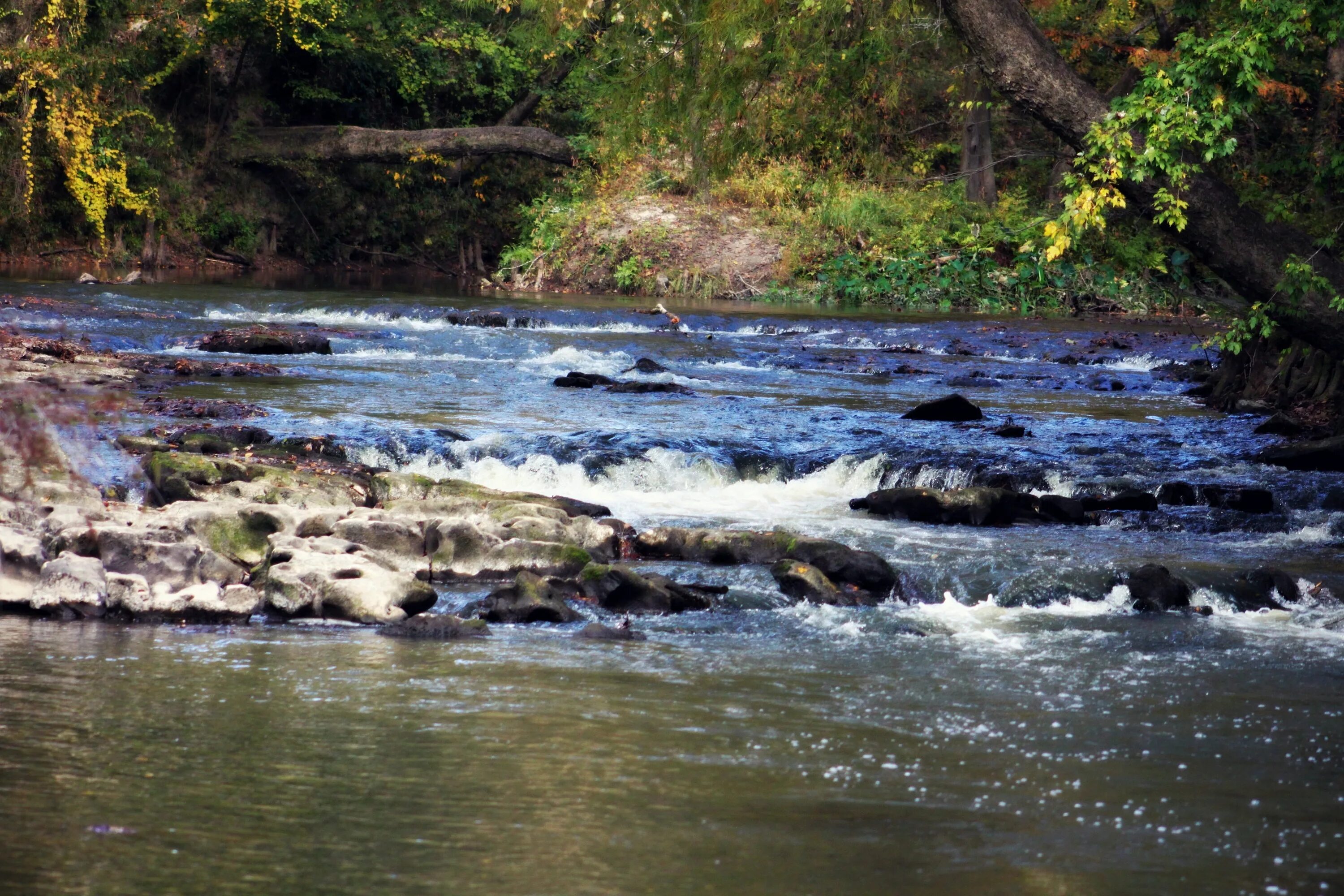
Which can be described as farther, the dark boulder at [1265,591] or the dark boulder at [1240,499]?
the dark boulder at [1240,499]

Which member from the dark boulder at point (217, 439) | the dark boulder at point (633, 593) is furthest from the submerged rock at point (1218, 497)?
the dark boulder at point (217, 439)

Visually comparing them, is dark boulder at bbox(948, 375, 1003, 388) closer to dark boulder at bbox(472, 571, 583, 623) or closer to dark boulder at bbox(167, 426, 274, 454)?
dark boulder at bbox(167, 426, 274, 454)

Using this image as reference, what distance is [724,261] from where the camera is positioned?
31000 mm

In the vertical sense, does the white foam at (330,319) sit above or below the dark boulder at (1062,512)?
above

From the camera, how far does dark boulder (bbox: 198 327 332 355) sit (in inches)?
719

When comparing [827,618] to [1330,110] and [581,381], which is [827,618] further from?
[581,381]

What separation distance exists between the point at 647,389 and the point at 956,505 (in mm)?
6409

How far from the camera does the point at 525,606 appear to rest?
7.42m

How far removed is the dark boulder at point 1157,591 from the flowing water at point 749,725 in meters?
0.14

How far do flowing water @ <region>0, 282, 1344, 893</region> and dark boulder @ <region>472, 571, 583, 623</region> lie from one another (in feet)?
0.69

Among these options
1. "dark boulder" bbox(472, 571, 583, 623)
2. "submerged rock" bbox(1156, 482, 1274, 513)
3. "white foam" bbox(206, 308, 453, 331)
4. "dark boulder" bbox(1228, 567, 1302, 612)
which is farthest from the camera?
"white foam" bbox(206, 308, 453, 331)

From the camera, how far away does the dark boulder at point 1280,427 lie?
539 inches

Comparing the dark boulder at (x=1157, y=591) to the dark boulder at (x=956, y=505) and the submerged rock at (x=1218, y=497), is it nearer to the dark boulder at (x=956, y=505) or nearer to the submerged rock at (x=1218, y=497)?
the dark boulder at (x=956, y=505)

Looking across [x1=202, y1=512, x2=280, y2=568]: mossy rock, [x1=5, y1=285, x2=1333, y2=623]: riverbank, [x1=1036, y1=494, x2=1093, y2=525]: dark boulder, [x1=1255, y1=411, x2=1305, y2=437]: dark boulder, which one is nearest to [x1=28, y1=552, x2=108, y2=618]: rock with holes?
[x1=5, y1=285, x2=1333, y2=623]: riverbank
